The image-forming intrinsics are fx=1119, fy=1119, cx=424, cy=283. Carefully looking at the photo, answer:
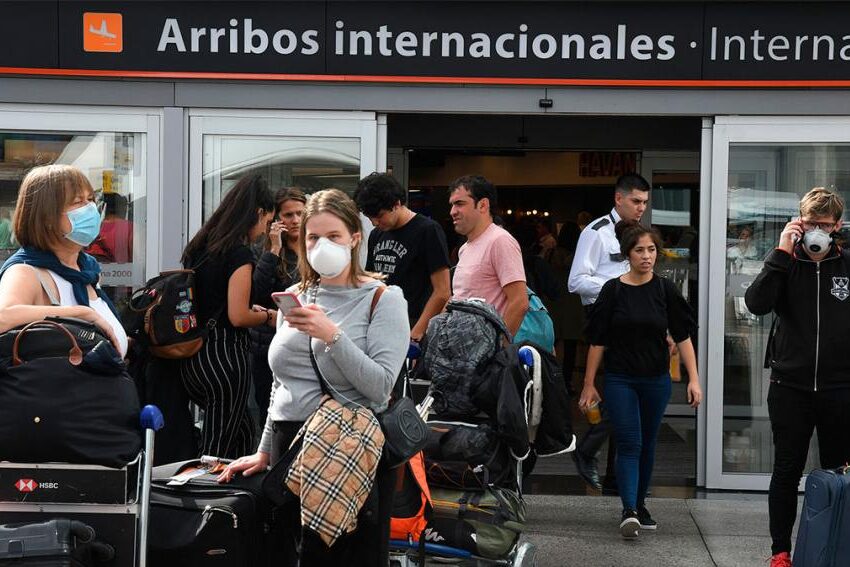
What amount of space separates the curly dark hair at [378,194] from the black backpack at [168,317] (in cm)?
119

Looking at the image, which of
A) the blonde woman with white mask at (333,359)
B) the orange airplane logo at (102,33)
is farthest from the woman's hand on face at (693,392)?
the orange airplane logo at (102,33)

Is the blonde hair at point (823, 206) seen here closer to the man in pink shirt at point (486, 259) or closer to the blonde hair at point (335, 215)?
the man in pink shirt at point (486, 259)

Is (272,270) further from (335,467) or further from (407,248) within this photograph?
(335,467)

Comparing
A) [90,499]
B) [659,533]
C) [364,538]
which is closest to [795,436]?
[659,533]

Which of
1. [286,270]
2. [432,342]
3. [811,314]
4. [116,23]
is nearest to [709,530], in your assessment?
[811,314]

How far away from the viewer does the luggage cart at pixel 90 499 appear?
3861 millimetres

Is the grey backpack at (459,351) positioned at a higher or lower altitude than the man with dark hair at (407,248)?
lower

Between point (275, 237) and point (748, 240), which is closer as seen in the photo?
point (275, 237)

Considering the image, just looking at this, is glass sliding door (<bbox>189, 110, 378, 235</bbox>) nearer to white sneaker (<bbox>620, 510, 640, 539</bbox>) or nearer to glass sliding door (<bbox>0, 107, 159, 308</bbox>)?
glass sliding door (<bbox>0, 107, 159, 308</bbox>)

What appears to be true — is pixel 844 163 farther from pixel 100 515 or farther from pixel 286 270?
pixel 100 515

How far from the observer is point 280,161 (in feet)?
24.1

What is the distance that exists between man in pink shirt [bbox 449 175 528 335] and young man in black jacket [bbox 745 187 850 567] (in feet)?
4.01

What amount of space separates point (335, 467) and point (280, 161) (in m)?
3.98

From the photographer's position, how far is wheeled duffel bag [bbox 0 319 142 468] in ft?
12.3
